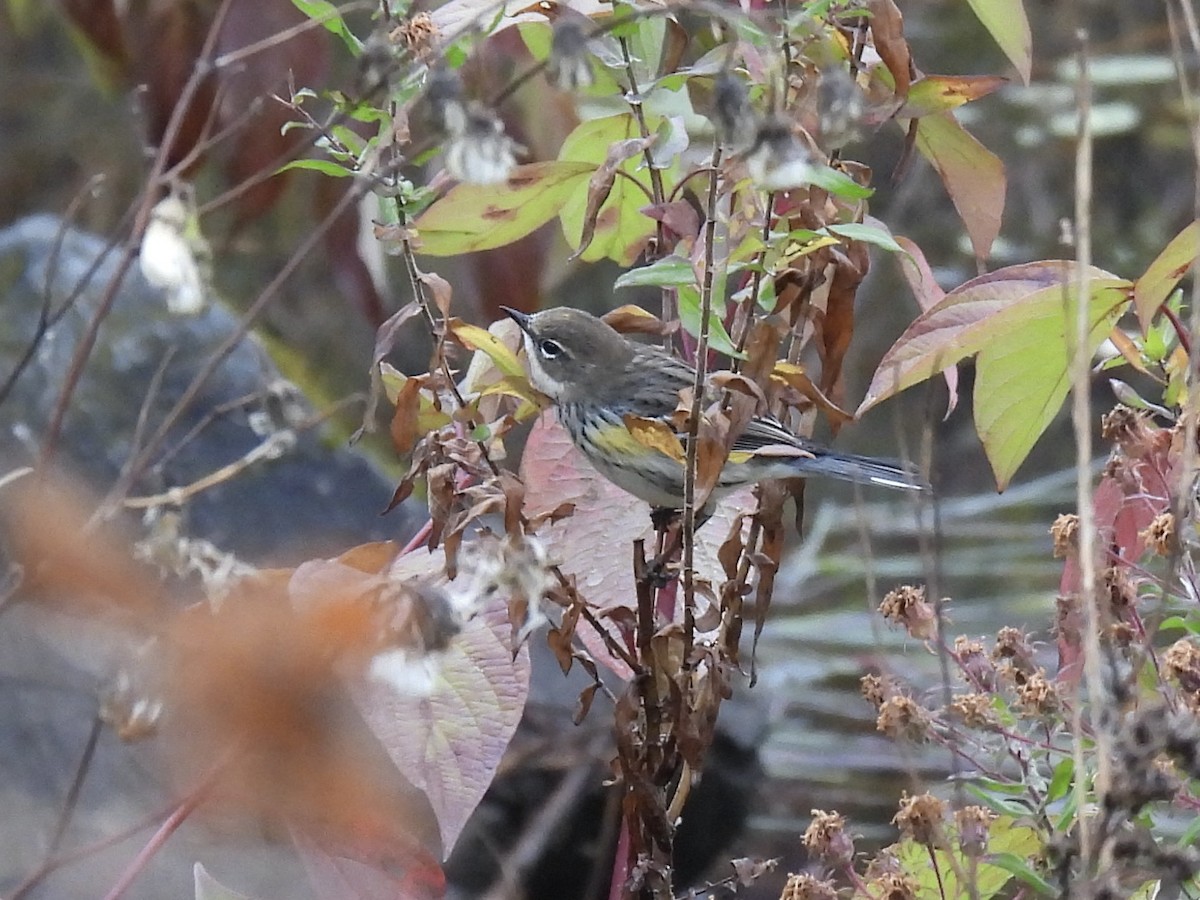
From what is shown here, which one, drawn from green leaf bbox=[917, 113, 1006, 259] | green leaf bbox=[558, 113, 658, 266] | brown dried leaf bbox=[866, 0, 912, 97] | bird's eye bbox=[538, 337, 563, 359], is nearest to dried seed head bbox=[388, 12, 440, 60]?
green leaf bbox=[558, 113, 658, 266]

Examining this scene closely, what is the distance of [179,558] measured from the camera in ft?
4.01

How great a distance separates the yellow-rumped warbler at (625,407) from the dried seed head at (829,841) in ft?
1.49

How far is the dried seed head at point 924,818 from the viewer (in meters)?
1.26

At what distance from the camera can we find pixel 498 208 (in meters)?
1.49

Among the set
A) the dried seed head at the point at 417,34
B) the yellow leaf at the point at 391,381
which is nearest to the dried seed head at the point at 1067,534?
the yellow leaf at the point at 391,381

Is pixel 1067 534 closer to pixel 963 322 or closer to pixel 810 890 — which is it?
pixel 963 322

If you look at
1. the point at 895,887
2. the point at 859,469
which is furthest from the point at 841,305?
the point at 859,469

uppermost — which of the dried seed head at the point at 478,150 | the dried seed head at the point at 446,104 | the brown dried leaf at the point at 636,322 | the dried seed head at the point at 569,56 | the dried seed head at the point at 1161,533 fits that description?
the dried seed head at the point at 569,56

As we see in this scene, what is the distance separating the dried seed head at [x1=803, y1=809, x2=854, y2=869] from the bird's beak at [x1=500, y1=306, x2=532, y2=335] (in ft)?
2.28

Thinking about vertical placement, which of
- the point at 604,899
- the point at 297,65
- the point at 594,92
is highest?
the point at 594,92

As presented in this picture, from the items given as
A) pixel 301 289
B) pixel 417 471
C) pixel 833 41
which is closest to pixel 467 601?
pixel 417 471

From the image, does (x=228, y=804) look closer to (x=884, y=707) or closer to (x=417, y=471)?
A: (x=417, y=471)

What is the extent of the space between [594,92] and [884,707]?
71 centimetres

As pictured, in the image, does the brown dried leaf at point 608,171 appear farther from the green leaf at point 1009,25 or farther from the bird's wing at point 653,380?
the bird's wing at point 653,380
